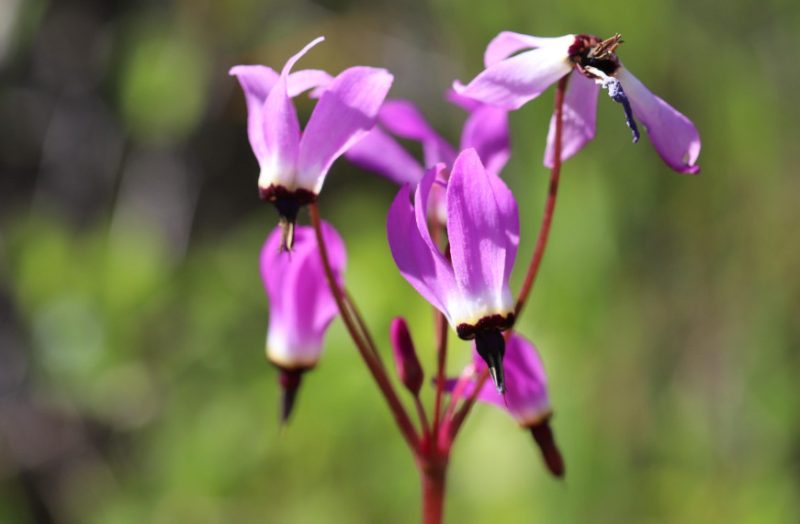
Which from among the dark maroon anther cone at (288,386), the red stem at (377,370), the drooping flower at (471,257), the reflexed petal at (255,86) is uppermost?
the reflexed petal at (255,86)

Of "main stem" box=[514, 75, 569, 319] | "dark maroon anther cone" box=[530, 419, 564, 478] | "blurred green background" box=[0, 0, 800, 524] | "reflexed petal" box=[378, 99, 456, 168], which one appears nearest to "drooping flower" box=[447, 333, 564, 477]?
"dark maroon anther cone" box=[530, 419, 564, 478]

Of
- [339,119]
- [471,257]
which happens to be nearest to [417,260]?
[471,257]

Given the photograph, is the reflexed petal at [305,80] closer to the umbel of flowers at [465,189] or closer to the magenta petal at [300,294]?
the umbel of flowers at [465,189]

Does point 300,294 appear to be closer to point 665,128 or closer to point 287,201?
point 287,201

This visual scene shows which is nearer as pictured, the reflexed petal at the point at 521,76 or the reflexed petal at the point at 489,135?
the reflexed petal at the point at 521,76

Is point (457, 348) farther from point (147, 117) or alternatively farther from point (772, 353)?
point (147, 117)

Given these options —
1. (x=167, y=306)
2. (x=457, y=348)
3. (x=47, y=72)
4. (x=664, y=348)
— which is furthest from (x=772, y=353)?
(x=47, y=72)

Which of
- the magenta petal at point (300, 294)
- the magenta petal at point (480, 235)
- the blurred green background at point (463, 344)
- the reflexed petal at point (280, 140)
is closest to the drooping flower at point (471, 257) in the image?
the magenta petal at point (480, 235)
